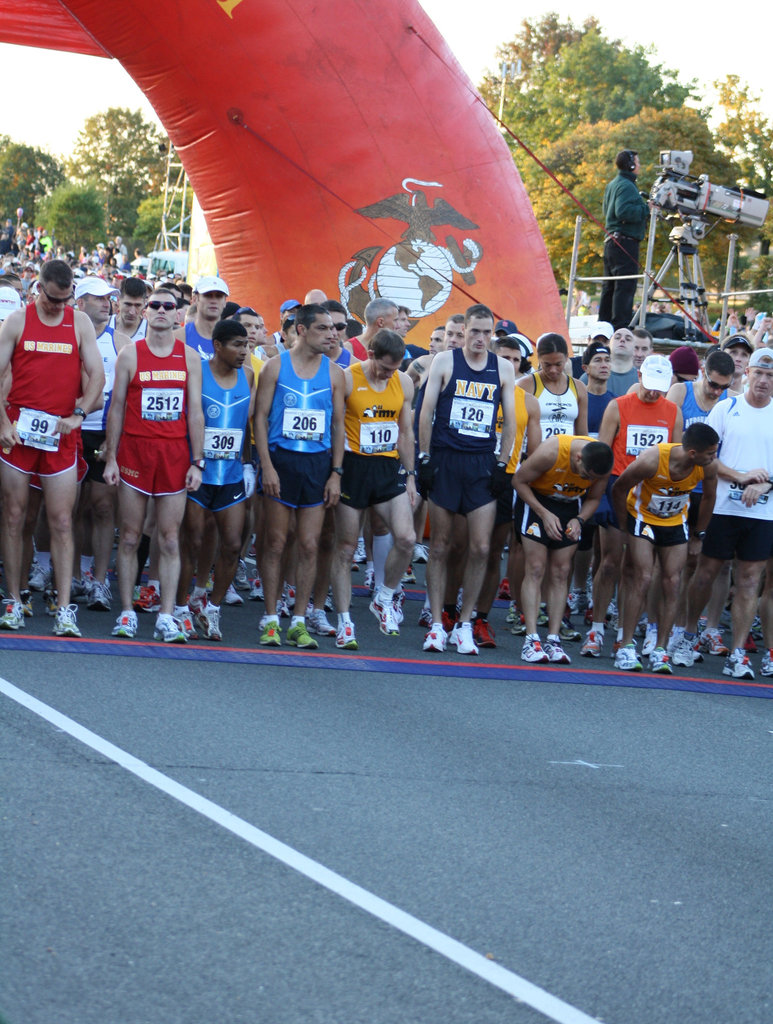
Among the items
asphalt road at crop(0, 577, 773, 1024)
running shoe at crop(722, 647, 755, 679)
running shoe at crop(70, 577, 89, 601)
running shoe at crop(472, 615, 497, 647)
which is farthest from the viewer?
running shoe at crop(70, 577, 89, 601)

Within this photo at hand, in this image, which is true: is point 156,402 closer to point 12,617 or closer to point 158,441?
point 158,441

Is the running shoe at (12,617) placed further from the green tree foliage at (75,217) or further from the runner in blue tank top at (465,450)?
the green tree foliage at (75,217)

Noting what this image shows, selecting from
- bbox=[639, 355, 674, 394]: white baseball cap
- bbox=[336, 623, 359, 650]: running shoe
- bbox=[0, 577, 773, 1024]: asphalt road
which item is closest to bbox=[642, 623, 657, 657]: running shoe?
bbox=[0, 577, 773, 1024]: asphalt road

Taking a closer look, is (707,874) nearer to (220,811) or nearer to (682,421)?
(220,811)

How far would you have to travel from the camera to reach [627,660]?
346 inches

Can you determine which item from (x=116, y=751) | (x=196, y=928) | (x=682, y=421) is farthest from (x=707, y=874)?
(x=682, y=421)

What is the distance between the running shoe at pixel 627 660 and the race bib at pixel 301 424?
2.34 metres

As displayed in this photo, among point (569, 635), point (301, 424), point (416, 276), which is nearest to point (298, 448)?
point (301, 424)

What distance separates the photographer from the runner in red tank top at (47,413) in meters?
7.90

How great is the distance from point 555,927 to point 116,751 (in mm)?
2136

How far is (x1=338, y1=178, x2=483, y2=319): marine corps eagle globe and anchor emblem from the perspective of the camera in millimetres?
15102

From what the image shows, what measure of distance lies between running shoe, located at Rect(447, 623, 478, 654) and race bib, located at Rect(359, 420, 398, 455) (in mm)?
1210

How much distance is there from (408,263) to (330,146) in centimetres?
148

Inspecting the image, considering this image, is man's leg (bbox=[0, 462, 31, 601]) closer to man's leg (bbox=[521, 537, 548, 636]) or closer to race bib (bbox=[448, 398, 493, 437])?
race bib (bbox=[448, 398, 493, 437])
